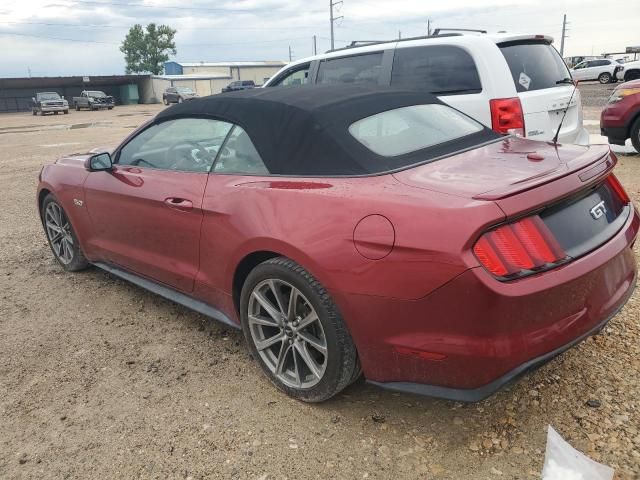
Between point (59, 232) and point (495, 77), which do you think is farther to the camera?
point (495, 77)

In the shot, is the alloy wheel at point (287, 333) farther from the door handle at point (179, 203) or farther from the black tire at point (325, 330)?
the door handle at point (179, 203)

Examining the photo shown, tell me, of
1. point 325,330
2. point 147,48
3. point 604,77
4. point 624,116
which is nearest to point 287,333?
point 325,330

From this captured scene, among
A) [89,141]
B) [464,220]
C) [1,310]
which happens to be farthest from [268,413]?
[89,141]

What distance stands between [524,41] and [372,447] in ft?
15.1

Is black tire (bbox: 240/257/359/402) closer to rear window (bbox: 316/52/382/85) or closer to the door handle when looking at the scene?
the door handle

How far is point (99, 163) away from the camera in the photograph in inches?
151

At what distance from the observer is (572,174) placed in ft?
7.61

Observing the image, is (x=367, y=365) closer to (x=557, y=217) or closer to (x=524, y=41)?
(x=557, y=217)

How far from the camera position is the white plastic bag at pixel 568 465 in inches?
82.3

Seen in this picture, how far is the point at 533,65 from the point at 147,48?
9235cm

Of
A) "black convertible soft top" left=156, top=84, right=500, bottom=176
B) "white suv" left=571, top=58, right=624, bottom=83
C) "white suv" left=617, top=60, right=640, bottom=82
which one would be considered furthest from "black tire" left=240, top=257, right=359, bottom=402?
"white suv" left=571, top=58, right=624, bottom=83

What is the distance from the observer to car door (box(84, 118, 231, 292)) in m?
3.17

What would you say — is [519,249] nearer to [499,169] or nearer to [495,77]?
[499,169]

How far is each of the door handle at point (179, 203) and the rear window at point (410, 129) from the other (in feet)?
3.37
